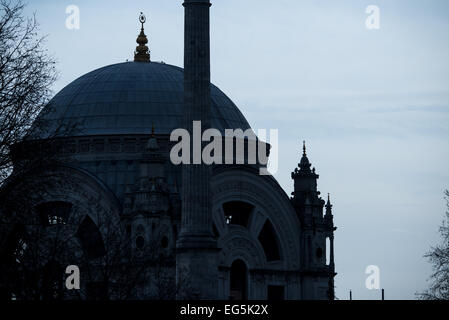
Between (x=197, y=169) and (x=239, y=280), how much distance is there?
38.8 feet

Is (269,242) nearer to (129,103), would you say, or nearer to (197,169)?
(129,103)

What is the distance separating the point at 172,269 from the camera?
59219 millimetres

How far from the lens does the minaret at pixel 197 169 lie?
5488cm

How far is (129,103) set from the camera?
68.0 meters

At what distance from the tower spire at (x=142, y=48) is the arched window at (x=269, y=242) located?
44.3 feet

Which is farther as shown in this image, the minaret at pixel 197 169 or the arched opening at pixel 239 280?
the arched opening at pixel 239 280

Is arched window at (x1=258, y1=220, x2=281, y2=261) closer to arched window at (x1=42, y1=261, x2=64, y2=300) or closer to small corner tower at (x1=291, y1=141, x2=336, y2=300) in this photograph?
small corner tower at (x1=291, y1=141, x2=336, y2=300)

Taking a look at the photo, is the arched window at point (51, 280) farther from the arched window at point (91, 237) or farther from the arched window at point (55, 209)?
the arched window at point (55, 209)

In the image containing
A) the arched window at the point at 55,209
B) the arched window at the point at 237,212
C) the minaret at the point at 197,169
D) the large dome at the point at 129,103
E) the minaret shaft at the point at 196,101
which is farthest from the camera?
the large dome at the point at 129,103

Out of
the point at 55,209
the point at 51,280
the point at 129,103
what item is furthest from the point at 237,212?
the point at 51,280

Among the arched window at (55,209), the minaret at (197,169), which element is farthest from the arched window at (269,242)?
the minaret at (197,169)

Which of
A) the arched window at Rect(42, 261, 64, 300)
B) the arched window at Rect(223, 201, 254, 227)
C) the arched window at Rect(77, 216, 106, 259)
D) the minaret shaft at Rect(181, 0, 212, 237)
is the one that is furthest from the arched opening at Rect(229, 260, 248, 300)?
the arched window at Rect(42, 261, 64, 300)

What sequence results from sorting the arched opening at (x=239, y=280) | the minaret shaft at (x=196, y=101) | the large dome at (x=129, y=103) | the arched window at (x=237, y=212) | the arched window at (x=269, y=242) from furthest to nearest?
1. the arched window at (x=269, y=242)
2. the large dome at (x=129, y=103)
3. the arched window at (x=237, y=212)
4. the arched opening at (x=239, y=280)
5. the minaret shaft at (x=196, y=101)
